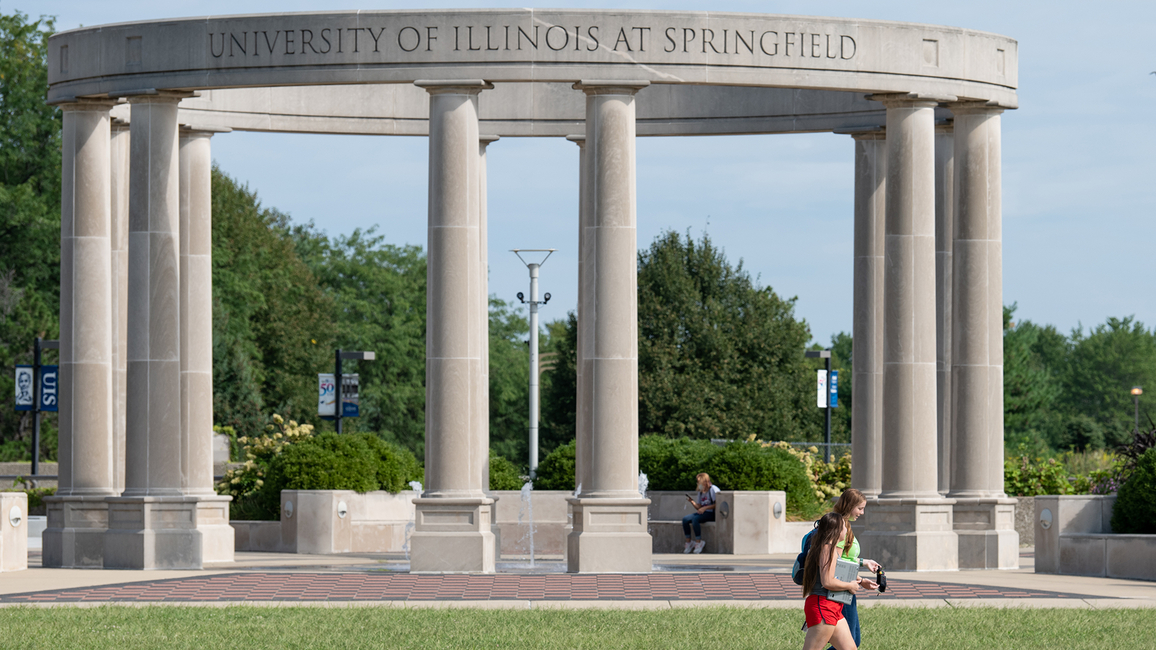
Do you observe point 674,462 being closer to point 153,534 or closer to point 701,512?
point 701,512

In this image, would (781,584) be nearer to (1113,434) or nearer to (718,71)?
(718,71)

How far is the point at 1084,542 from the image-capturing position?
104 ft


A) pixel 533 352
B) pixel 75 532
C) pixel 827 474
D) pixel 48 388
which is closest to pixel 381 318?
pixel 48 388

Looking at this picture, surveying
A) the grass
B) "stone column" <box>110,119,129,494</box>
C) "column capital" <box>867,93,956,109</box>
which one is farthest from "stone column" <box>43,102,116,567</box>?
"column capital" <box>867,93,956,109</box>

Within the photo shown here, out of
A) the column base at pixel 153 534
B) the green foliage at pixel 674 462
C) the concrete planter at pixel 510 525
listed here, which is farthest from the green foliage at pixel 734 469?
the column base at pixel 153 534

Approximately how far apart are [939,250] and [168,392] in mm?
17165

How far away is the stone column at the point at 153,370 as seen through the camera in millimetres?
33188

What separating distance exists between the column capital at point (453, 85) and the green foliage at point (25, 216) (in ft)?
176

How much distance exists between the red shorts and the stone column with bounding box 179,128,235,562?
75.4ft

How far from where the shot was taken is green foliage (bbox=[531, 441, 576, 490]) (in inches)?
1686

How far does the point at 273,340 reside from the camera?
93562 millimetres

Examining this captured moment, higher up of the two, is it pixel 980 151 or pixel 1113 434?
pixel 980 151

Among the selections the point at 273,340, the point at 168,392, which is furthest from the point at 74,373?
the point at 273,340

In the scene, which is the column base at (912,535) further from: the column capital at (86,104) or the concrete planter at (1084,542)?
the column capital at (86,104)
